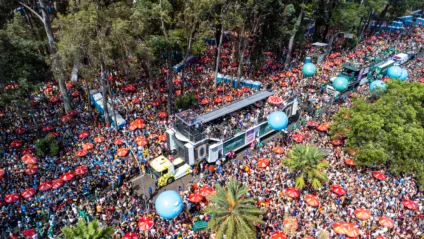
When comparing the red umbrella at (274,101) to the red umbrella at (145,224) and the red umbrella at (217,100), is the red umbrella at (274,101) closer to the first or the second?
the red umbrella at (217,100)

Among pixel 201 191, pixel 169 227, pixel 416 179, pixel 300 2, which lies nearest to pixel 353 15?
pixel 300 2

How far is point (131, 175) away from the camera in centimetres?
2536

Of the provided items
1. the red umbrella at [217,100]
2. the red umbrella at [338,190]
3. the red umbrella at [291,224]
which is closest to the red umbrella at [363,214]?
the red umbrella at [338,190]

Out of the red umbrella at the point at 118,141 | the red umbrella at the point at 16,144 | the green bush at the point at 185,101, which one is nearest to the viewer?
→ the red umbrella at the point at 118,141

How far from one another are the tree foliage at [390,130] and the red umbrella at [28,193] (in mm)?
25033

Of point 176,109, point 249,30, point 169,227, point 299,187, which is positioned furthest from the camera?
point 249,30

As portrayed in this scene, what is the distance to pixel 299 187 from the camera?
22.4 metres

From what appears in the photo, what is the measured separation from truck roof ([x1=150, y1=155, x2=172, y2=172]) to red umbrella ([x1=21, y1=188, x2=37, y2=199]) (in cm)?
877

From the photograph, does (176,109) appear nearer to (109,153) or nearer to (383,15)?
(109,153)

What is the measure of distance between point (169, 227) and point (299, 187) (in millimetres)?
10117

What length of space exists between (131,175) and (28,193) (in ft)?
24.9

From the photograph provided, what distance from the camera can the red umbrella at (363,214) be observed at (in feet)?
63.3

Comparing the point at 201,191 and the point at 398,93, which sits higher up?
the point at 398,93

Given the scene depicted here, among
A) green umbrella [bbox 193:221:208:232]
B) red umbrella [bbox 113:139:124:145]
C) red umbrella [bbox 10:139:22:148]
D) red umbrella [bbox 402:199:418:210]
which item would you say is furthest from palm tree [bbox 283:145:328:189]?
red umbrella [bbox 10:139:22:148]
